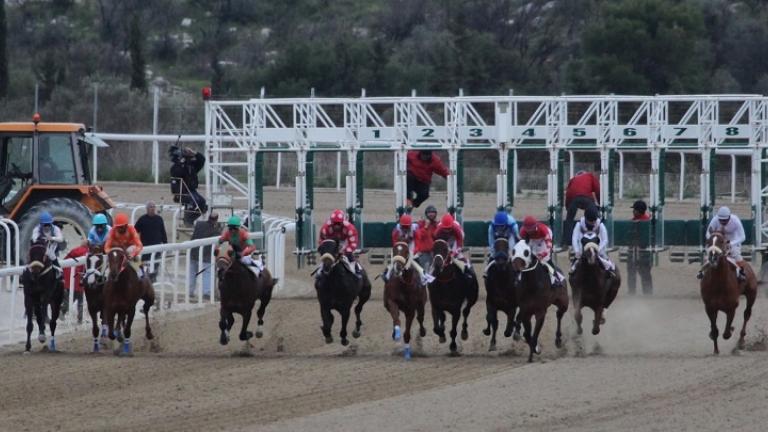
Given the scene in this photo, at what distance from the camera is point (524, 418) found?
1155 centimetres

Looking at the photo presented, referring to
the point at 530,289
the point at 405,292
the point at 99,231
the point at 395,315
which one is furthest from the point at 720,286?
the point at 99,231

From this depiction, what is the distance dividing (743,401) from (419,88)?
110 feet

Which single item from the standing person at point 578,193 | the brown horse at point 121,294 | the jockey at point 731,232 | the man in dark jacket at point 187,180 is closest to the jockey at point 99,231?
the brown horse at point 121,294

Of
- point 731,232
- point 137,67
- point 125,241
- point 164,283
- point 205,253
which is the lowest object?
point 164,283

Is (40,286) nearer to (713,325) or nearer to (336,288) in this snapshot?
(336,288)

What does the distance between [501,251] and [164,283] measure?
5936 millimetres

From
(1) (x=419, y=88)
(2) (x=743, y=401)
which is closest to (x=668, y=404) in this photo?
(2) (x=743, y=401)

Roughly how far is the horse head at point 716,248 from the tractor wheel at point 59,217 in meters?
8.14

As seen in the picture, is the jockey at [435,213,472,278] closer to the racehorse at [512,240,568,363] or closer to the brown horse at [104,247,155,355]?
the racehorse at [512,240,568,363]

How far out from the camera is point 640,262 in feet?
71.9

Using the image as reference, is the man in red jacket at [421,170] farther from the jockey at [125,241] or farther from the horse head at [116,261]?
the horse head at [116,261]

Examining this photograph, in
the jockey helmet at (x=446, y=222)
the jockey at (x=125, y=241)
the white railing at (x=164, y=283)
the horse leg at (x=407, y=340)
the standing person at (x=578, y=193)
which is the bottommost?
the horse leg at (x=407, y=340)

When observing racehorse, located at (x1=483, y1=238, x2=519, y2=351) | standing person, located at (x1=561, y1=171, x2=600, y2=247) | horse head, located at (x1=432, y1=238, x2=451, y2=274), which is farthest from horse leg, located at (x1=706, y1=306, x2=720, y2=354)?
standing person, located at (x1=561, y1=171, x2=600, y2=247)

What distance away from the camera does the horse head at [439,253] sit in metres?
15.5
